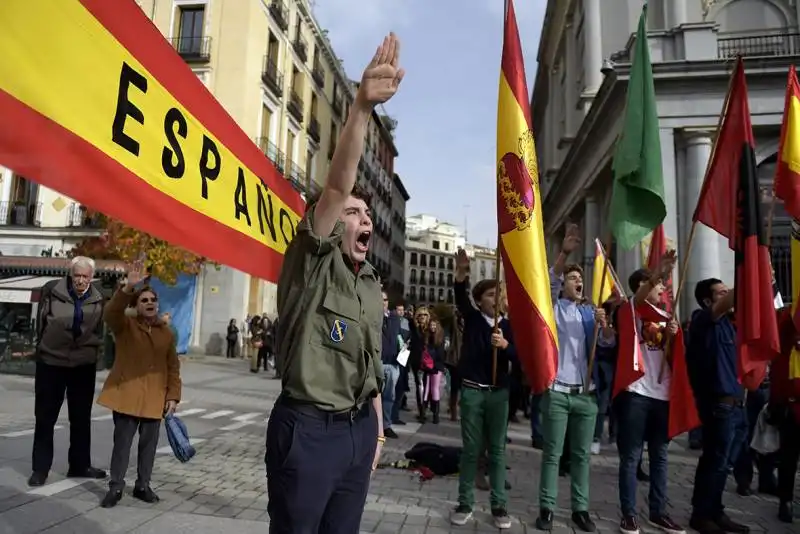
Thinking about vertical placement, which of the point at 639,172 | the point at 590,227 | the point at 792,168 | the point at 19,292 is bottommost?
the point at 19,292

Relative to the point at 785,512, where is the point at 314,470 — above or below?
above

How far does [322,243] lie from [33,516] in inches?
138

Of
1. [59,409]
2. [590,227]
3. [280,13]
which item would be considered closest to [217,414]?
[59,409]

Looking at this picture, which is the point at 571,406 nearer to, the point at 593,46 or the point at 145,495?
the point at 145,495

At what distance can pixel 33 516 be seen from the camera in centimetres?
404

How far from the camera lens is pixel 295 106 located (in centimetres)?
3086

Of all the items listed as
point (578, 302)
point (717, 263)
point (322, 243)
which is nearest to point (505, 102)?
point (578, 302)

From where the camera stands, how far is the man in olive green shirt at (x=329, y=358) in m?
2.00

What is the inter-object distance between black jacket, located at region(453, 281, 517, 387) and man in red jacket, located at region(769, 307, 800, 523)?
254 centimetres

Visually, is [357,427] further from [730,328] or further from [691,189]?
[691,189]

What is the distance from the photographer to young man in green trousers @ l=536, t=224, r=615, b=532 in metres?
4.48

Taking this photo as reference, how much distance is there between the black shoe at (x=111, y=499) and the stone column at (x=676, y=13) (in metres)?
17.9

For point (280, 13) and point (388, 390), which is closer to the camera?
point (388, 390)

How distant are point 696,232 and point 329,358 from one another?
12020 mm
